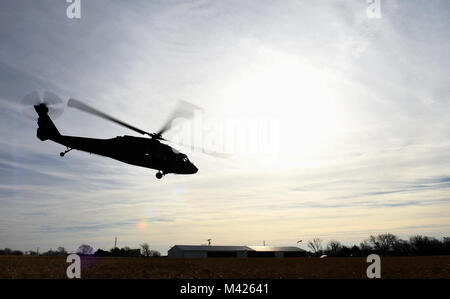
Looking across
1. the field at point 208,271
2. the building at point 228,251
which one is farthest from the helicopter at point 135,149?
the building at point 228,251

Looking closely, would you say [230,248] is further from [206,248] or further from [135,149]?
[135,149]

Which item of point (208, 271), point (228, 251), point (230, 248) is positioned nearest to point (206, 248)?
point (228, 251)

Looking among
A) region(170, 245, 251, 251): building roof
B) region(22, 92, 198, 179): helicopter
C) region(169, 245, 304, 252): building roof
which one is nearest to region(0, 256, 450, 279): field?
region(22, 92, 198, 179): helicopter

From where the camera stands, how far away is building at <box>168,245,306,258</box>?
120 metres

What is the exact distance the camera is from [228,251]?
12725cm

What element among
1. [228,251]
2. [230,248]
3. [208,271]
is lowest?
[228,251]

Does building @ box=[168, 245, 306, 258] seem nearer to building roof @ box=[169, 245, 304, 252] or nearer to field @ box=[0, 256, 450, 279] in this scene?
building roof @ box=[169, 245, 304, 252]

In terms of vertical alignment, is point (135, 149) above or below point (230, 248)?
above

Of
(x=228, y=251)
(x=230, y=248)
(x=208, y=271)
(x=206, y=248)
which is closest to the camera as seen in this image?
(x=208, y=271)
